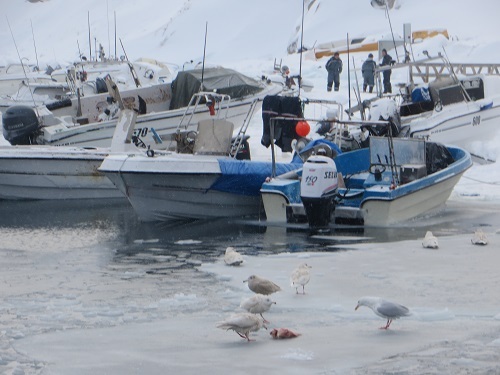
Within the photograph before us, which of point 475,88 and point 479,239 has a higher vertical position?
point 475,88

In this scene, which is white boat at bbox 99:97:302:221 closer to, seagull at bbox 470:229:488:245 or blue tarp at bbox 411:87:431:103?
seagull at bbox 470:229:488:245

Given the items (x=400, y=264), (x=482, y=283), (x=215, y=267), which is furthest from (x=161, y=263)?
(x=482, y=283)

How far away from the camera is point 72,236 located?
44.9ft

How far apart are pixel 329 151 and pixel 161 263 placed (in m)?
3.82

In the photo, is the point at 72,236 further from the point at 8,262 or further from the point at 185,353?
the point at 185,353

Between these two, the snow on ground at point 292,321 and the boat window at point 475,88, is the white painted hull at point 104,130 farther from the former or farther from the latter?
the snow on ground at point 292,321

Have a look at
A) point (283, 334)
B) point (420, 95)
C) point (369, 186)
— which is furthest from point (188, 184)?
point (283, 334)

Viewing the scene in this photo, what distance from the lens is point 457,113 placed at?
19031mm

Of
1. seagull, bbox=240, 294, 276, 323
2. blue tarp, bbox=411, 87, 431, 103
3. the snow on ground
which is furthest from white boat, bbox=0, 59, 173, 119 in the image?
seagull, bbox=240, 294, 276, 323

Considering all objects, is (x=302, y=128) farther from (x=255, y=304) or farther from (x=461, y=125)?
(x=255, y=304)

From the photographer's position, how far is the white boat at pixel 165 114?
766 inches

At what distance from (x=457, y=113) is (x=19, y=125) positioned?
752 centimetres

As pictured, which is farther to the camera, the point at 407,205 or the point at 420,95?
the point at 420,95

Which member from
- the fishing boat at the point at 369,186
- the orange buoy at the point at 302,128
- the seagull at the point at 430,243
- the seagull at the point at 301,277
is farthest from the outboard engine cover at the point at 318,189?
the seagull at the point at 301,277
